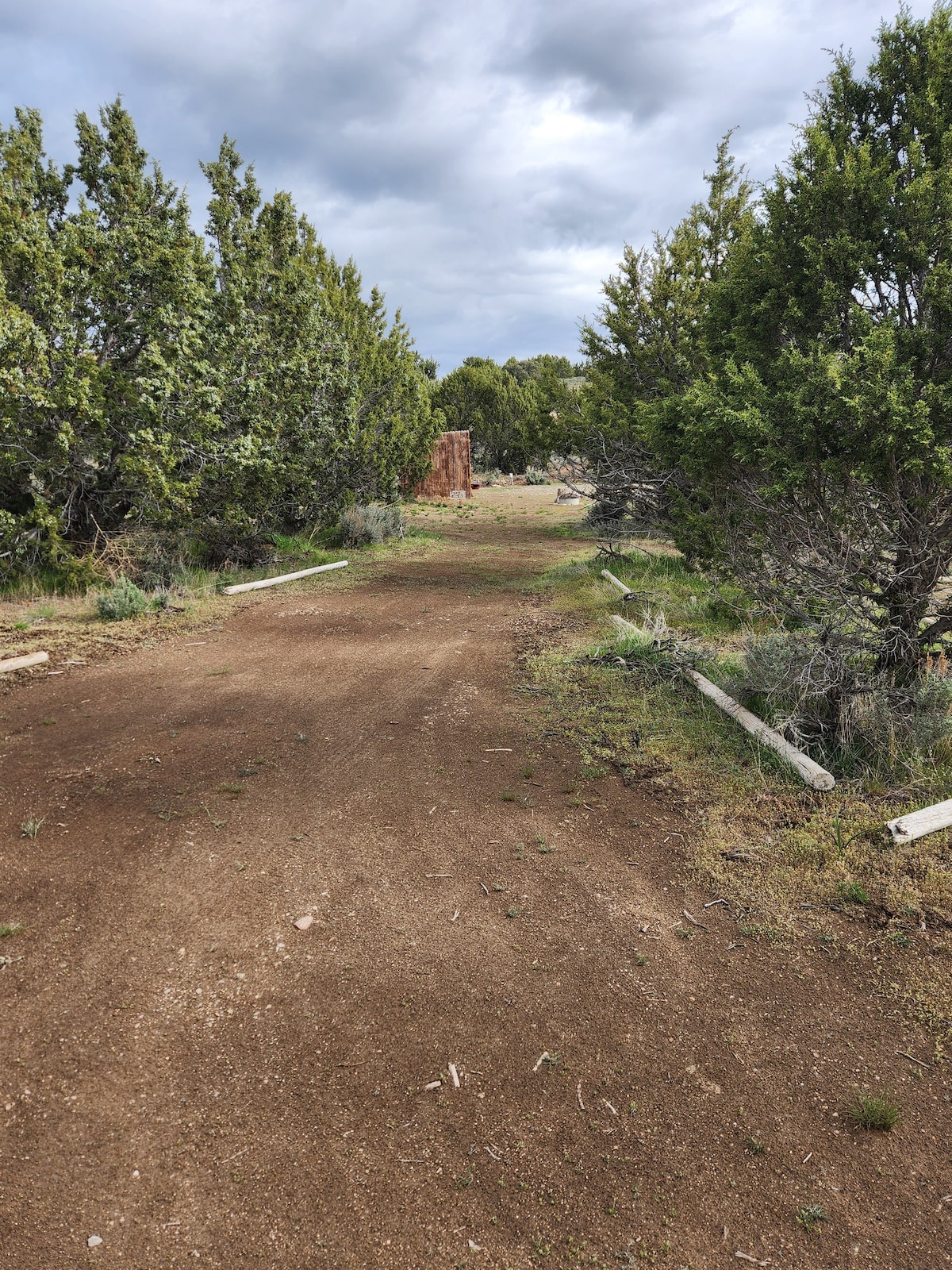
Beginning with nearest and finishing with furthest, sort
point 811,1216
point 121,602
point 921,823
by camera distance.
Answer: point 811,1216
point 921,823
point 121,602

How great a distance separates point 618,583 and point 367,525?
258 inches

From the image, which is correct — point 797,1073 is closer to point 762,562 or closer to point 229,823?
point 229,823

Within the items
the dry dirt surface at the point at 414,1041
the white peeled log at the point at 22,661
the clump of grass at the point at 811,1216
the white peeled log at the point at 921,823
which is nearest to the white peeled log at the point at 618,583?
the dry dirt surface at the point at 414,1041

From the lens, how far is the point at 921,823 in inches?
153

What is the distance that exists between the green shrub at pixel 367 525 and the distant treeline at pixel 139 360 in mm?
2105

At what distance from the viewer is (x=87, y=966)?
3145 mm

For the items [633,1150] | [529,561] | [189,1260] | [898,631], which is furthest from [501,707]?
[529,561]

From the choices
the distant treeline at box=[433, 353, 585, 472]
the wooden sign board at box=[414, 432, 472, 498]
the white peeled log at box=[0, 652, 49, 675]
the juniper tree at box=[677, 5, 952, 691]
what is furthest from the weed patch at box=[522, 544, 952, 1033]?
the distant treeline at box=[433, 353, 585, 472]

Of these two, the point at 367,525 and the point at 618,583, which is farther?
the point at 367,525

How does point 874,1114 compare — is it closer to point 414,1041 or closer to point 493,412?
point 414,1041

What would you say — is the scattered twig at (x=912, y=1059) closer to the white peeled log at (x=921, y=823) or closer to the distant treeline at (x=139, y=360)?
the white peeled log at (x=921, y=823)

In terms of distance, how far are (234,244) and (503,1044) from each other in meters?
12.8

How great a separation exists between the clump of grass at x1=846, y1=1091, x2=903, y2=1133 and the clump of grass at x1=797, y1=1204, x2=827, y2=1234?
0.36 meters

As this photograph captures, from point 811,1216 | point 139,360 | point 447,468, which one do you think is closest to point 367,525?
point 139,360
